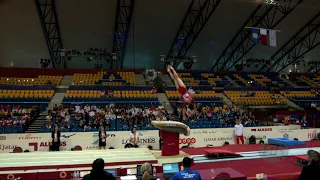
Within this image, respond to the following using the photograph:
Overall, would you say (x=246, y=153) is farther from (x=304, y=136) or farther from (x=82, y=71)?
(x=82, y=71)

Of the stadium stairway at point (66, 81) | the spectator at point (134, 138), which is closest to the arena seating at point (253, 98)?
the spectator at point (134, 138)

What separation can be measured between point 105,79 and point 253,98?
12.6 metres

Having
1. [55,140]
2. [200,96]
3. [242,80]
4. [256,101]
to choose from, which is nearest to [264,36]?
[256,101]

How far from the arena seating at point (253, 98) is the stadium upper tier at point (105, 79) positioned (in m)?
8.59

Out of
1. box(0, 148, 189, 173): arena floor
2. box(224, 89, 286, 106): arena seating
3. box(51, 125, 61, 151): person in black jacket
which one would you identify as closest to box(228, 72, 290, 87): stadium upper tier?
box(224, 89, 286, 106): arena seating

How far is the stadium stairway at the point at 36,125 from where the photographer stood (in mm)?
13827

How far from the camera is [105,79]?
72.1 feet

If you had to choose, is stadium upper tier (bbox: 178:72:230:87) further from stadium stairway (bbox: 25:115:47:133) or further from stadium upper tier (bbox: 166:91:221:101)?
stadium stairway (bbox: 25:115:47:133)

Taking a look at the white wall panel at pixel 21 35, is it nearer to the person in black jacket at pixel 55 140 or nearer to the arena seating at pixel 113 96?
the arena seating at pixel 113 96

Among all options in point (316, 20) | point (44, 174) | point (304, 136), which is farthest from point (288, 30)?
point (44, 174)

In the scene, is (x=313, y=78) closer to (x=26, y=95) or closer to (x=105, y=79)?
(x=105, y=79)

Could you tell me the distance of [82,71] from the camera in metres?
23.8

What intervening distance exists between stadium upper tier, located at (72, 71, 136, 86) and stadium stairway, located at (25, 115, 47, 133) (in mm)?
5498

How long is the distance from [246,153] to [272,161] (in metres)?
1.09
